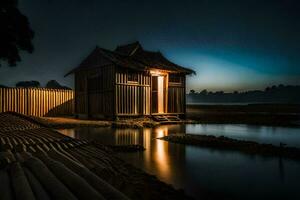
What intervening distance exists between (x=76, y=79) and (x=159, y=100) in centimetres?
895

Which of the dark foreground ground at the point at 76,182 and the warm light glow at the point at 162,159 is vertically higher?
the dark foreground ground at the point at 76,182

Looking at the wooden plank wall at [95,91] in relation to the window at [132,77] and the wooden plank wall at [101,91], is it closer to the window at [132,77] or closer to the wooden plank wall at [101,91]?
the wooden plank wall at [101,91]

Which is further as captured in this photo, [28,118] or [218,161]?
[28,118]

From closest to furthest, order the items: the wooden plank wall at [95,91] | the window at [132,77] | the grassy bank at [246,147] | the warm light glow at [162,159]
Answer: the warm light glow at [162,159] < the grassy bank at [246,147] < the wooden plank wall at [95,91] < the window at [132,77]

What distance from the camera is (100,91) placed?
20906mm

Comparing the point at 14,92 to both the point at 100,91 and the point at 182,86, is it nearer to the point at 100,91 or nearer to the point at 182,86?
the point at 100,91

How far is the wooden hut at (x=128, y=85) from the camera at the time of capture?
19.5m

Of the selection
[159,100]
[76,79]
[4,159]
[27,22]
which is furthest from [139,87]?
[4,159]

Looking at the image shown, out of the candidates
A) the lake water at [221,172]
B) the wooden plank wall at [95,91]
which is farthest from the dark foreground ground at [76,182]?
the wooden plank wall at [95,91]

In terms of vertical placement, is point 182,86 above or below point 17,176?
above

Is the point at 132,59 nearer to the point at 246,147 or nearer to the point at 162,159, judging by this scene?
the point at 246,147

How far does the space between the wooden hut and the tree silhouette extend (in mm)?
4984

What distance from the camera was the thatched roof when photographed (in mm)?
19959

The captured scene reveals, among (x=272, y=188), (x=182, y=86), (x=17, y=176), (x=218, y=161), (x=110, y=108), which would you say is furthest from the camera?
(x=182, y=86)
